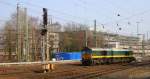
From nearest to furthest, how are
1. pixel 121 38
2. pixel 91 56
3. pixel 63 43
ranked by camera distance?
pixel 91 56, pixel 63 43, pixel 121 38

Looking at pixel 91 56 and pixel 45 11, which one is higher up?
pixel 45 11

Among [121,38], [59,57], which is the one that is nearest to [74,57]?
[59,57]

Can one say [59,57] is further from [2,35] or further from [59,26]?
[59,26]

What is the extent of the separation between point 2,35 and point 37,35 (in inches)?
378

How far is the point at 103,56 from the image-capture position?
58938 mm

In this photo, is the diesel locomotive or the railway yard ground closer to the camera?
the railway yard ground

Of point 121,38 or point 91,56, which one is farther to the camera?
point 121,38

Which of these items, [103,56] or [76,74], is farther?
[103,56]

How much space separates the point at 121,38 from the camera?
134 m

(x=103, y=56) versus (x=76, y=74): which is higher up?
(x=103, y=56)

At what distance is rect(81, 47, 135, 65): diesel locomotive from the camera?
5569 centimetres

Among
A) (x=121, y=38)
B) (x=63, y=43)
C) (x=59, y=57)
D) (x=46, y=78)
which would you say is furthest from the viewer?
(x=121, y=38)

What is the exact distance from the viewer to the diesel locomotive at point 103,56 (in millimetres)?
55688

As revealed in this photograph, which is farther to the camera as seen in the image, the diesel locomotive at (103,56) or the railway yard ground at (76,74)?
the diesel locomotive at (103,56)
